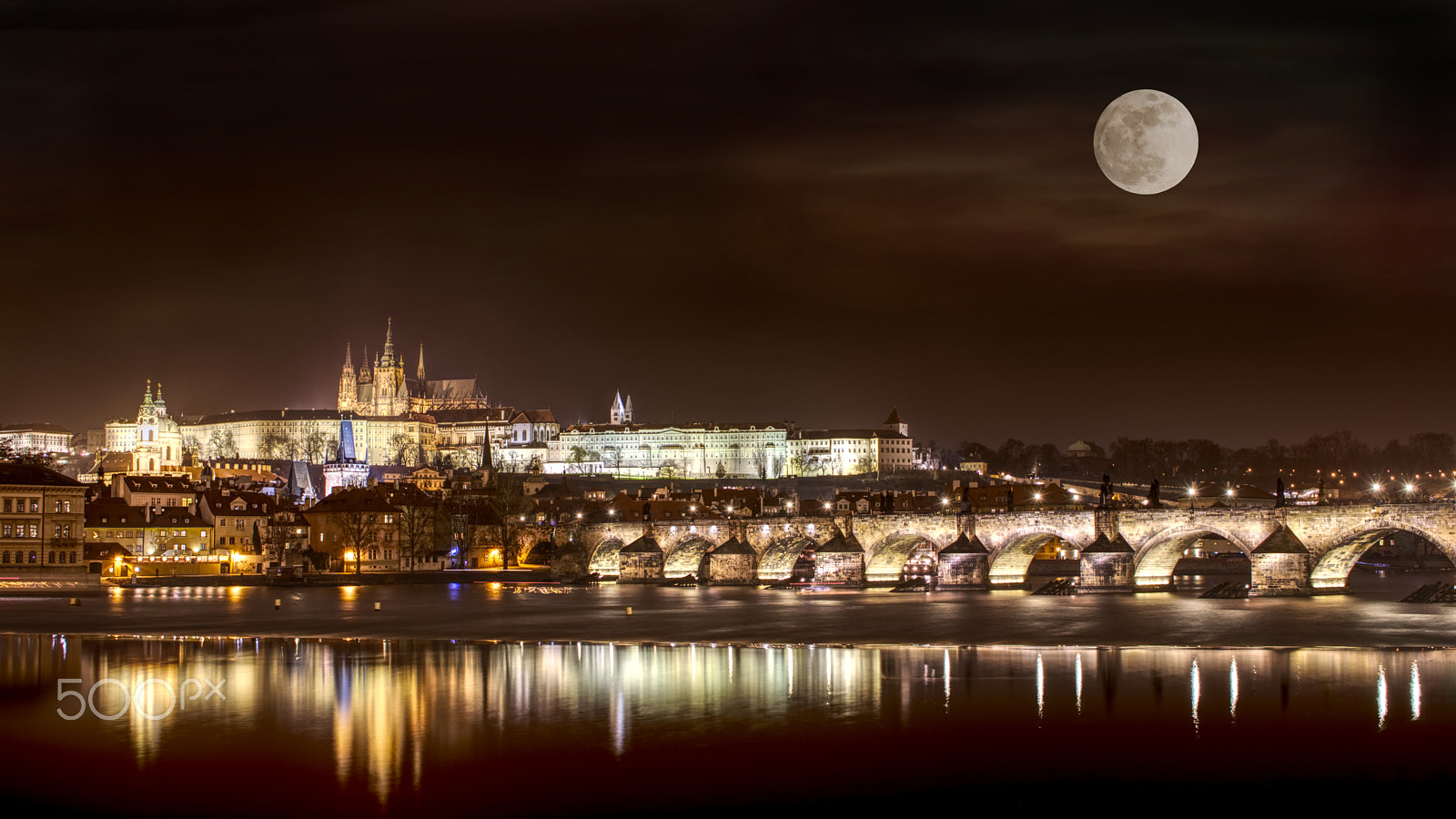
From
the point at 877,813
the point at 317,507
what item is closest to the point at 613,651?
the point at 877,813

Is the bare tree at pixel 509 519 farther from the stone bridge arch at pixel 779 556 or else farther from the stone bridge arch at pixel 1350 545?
the stone bridge arch at pixel 1350 545

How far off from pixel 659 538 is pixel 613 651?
134ft

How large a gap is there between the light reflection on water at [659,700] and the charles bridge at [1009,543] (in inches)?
675

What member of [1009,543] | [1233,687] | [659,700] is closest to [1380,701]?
[1233,687]

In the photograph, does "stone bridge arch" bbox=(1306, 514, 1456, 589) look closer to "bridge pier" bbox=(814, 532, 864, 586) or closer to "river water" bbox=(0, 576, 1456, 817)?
"river water" bbox=(0, 576, 1456, 817)

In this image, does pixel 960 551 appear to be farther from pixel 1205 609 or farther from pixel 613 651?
pixel 613 651

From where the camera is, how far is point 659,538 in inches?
3044

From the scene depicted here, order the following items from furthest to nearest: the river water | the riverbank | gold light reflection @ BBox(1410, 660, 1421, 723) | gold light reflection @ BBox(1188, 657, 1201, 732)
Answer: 1. the riverbank
2. gold light reflection @ BBox(1410, 660, 1421, 723)
3. gold light reflection @ BBox(1188, 657, 1201, 732)
4. the river water

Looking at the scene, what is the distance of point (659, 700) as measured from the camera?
27.3 meters

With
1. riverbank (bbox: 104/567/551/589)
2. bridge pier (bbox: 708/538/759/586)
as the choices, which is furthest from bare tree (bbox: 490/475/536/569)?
bridge pier (bbox: 708/538/759/586)

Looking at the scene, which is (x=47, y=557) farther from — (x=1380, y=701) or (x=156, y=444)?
(x=156, y=444)
